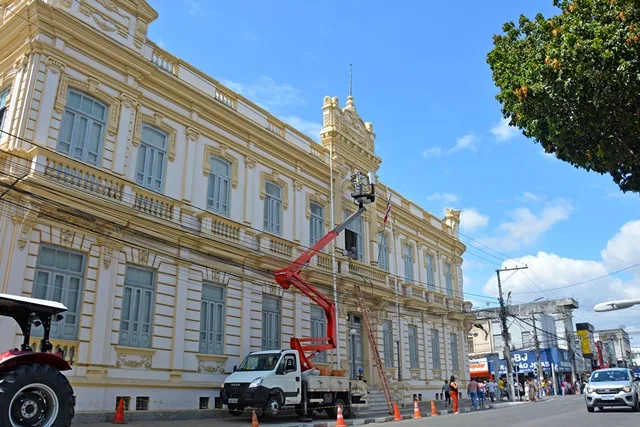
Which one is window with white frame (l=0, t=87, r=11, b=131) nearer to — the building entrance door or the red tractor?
the red tractor

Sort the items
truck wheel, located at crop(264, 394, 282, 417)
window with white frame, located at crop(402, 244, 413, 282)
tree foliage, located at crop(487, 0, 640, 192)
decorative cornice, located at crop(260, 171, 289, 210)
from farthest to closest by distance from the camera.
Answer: window with white frame, located at crop(402, 244, 413, 282) → decorative cornice, located at crop(260, 171, 289, 210) → truck wheel, located at crop(264, 394, 282, 417) → tree foliage, located at crop(487, 0, 640, 192)

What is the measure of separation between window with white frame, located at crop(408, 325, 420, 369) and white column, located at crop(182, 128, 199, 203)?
1665 cm

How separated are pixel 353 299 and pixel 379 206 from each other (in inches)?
250

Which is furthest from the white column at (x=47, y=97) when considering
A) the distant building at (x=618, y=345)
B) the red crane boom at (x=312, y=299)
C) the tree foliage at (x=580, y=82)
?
the distant building at (x=618, y=345)

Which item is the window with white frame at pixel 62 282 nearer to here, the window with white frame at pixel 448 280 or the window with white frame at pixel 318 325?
the window with white frame at pixel 318 325

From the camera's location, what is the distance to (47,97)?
1488 centimetres

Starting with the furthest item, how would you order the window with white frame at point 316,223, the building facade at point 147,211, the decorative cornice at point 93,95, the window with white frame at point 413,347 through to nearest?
1. the window with white frame at point 413,347
2. the window with white frame at point 316,223
3. the decorative cornice at point 93,95
4. the building facade at point 147,211

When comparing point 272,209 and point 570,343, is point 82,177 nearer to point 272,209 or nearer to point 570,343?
point 272,209

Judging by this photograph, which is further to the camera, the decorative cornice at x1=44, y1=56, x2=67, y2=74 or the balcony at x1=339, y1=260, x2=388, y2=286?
the balcony at x1=339, y1=260, x2=388, y2=286

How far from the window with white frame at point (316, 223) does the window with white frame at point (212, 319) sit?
6117 mm

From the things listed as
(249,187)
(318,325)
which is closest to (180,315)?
(249,187)

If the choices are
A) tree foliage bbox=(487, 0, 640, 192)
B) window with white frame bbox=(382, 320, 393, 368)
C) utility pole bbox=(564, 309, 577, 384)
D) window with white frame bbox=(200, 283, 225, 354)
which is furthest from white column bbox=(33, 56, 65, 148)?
utility pole bbox=(564, 309, 577, 384)

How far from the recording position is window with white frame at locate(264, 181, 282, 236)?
71.4 feet

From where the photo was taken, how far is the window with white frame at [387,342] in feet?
90.4
